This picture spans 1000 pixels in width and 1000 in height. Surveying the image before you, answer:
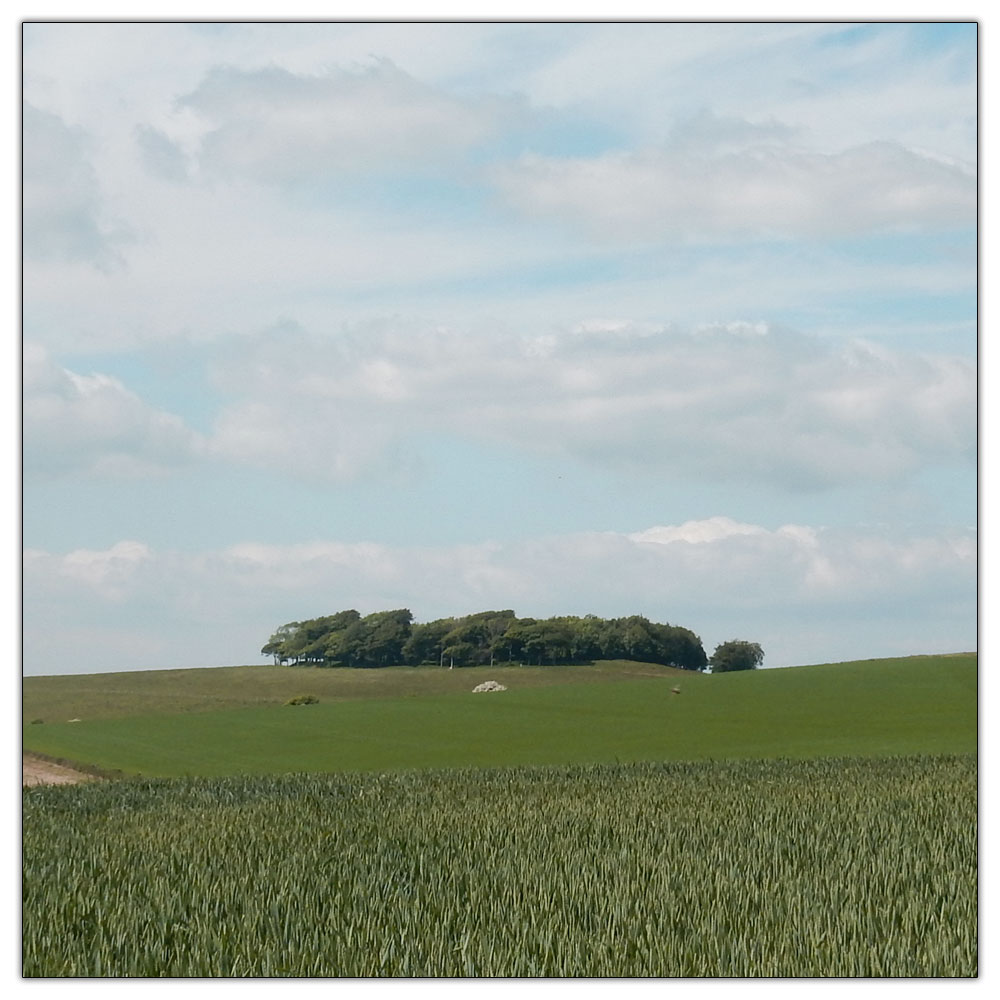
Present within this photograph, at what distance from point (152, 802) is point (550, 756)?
702 inches

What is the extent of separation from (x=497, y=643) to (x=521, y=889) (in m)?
16.1

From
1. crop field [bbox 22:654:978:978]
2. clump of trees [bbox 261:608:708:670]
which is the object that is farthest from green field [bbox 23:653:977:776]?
crop field [bbox 22:654:978:978]

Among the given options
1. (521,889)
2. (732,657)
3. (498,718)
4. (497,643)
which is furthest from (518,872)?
(498,718)

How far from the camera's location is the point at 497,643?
23.7m

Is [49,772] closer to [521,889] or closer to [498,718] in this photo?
[498,718]

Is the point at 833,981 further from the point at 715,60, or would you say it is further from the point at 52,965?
the point at 715,60

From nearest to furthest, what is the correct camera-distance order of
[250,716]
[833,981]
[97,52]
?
1. [833,981]
2. [97,52]
3. [250,716]

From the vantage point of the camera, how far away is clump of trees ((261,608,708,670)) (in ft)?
53.2

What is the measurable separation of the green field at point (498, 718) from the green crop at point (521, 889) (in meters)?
16.5

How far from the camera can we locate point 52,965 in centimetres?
593

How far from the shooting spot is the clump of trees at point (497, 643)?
16.2 metres

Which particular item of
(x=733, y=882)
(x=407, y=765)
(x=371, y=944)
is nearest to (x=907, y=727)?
(x=407, y=765)

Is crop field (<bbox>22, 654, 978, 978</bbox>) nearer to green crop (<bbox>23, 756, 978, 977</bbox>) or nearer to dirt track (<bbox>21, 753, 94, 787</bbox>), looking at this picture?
green crop (<bbox>23, 756, 978, 977</bbox>)
